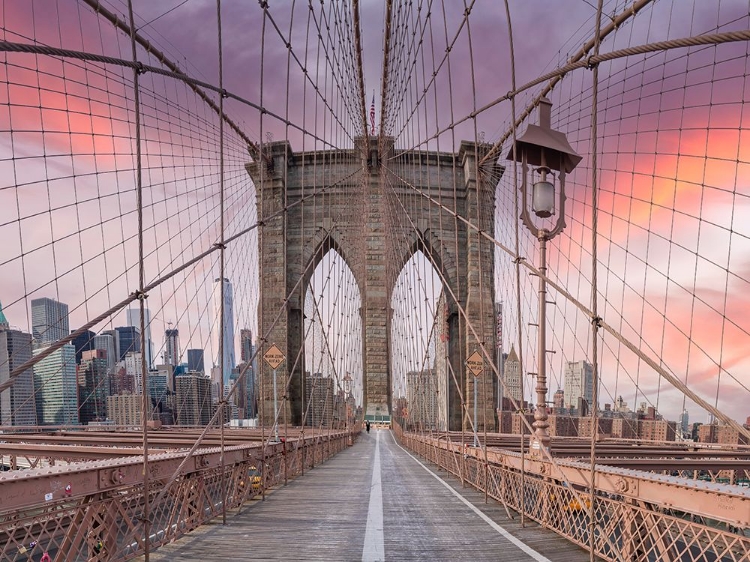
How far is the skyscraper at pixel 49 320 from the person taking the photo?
10377 millimetres

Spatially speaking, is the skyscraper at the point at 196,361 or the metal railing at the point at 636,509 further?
the skyscraper at the point at 196,361

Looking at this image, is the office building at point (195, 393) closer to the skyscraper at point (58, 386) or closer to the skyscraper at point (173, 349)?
the skyscraper at point (173, 349)

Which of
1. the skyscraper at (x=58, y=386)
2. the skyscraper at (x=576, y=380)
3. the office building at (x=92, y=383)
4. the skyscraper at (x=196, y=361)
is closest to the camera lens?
the skyscraper at (x=58, y=386)

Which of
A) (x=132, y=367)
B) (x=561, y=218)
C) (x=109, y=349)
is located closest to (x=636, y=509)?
(x=561, y=218)

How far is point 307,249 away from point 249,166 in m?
7.08

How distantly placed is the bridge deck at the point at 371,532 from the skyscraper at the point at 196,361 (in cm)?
1661

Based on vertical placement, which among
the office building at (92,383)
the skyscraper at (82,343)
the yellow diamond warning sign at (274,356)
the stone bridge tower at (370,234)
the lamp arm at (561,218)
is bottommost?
the office building at (92,383)

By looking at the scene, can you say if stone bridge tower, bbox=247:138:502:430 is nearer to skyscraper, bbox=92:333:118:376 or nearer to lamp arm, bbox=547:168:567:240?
skyscraper, bbox=92:333:118:376

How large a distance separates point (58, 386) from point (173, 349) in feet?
34.6

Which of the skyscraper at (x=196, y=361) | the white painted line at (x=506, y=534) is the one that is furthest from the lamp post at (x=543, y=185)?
the skyscraper at (x=196, y=361)

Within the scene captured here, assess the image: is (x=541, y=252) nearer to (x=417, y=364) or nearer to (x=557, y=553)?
(x=557, y=553)

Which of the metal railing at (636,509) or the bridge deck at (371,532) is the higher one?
the metal railing at (636,509)


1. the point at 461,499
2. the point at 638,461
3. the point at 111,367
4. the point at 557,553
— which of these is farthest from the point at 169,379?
the point at 557,553

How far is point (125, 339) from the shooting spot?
17.4 meters
